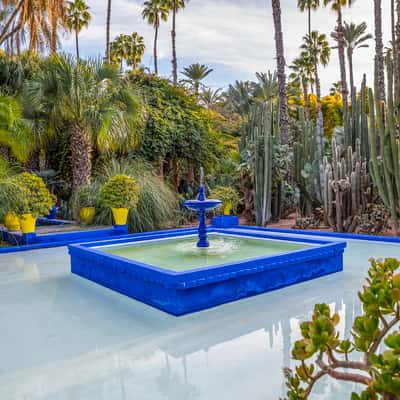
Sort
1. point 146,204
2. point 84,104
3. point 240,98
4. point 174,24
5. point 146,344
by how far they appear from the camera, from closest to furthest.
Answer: point 146,344 → point 84,104 → point 146,204 → point 240,98 → point 174,24

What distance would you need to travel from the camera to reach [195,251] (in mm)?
5945

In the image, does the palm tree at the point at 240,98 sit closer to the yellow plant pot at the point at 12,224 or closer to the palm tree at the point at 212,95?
the palm tree at the point at 212,95

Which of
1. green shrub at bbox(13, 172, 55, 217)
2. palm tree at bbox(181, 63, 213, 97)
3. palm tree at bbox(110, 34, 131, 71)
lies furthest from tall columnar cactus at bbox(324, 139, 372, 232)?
palm tree at bbox(110, 34, 131, 71)

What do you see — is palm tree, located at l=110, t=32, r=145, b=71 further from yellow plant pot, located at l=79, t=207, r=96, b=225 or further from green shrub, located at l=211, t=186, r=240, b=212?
yellow plant pot, located at l=79, t=207, r=96, b=225

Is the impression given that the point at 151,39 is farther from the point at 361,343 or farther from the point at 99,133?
the point at 361,343

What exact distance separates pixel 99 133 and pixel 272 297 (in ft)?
22.4

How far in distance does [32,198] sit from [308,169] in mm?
6298

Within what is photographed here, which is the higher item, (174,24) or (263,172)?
(174,24)

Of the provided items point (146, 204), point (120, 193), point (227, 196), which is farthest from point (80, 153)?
point (227, 196)

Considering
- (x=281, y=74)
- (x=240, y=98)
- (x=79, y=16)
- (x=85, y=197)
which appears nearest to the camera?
(x=85, y=197)

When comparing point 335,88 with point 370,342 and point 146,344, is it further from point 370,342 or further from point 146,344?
point 370,342

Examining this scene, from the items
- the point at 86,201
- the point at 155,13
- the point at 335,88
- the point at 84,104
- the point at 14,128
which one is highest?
the point at 155,13

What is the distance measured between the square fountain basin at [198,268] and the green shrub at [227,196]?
146 inches

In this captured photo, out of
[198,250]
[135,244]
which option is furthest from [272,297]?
[135,244]
